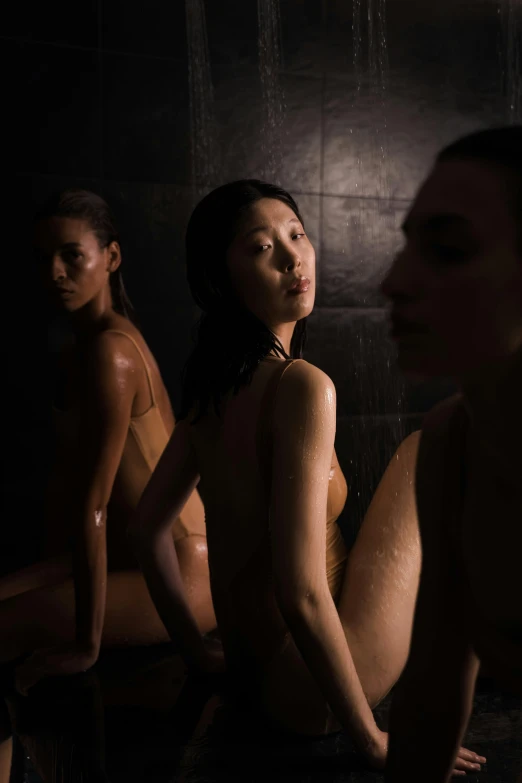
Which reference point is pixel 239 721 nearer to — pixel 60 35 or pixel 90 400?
pixel 90 400

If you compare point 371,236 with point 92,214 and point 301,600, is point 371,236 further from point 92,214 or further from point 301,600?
point 301,600

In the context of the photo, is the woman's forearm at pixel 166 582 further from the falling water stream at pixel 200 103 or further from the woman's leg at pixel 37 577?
the falling water stream at pixel 200 103

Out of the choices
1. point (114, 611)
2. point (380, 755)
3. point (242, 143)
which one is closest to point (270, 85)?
point (242, 143)

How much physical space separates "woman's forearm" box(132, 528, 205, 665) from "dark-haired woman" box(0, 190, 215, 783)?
96mm

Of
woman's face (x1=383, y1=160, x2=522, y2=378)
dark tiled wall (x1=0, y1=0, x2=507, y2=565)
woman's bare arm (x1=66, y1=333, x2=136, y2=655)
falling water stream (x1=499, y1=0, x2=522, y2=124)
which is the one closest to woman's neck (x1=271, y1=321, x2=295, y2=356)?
woman's bare arm (x1=66, y1=333, x2=136, y2=655)

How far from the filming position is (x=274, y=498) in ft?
5.75

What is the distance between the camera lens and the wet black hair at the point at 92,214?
279cm

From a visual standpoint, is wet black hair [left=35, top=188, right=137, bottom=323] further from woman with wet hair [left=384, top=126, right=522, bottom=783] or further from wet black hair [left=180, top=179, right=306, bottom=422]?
woman with wet hair [left=384, top=126, right=522, bottom=783]

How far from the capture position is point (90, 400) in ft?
8.32

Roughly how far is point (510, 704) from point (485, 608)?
4.51ft

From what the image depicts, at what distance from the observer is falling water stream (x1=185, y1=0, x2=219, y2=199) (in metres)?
4.05

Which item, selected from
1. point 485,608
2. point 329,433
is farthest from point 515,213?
point 329,433

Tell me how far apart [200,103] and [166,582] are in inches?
102

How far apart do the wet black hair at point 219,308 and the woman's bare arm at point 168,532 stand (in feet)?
0.46
